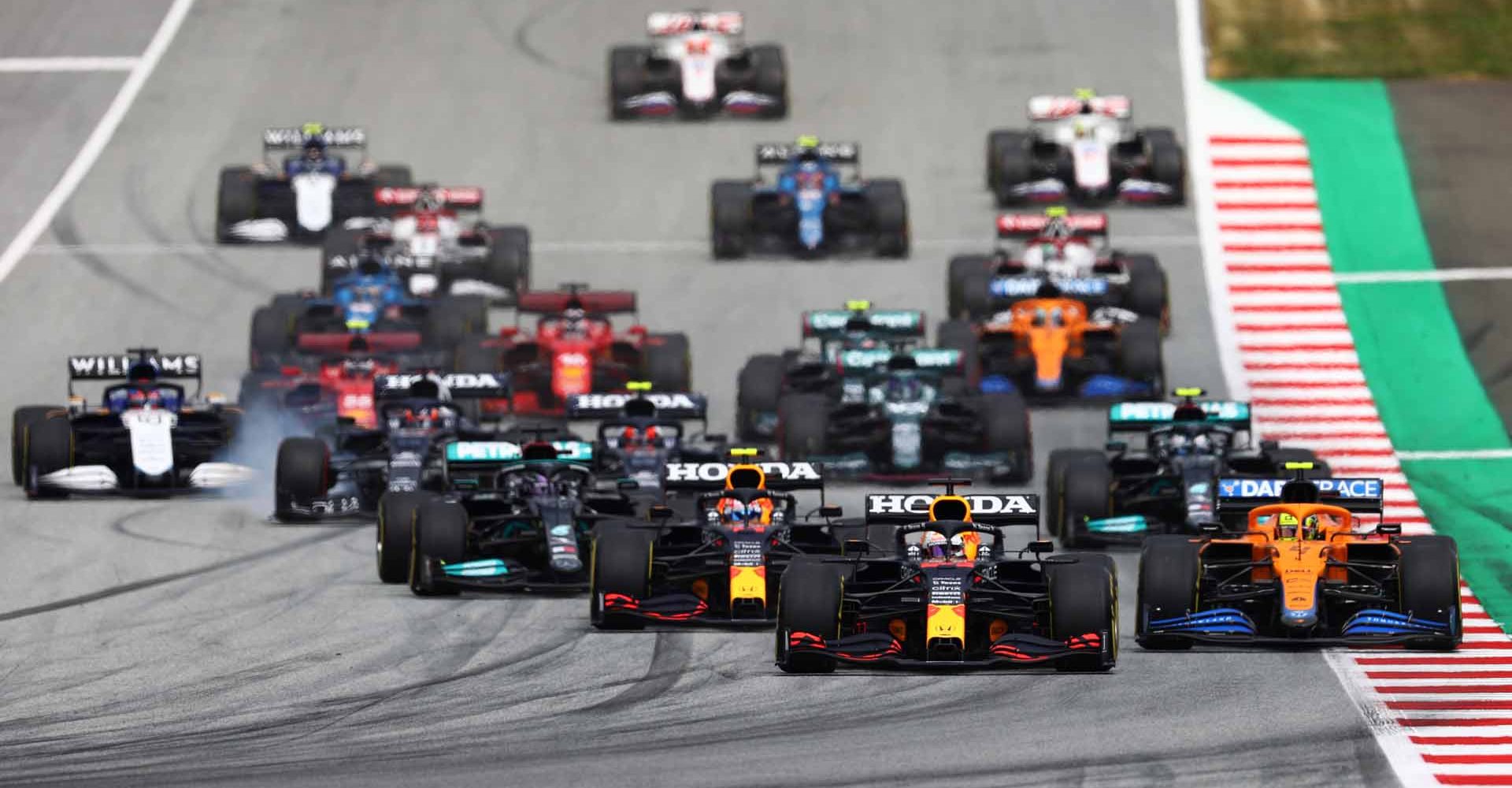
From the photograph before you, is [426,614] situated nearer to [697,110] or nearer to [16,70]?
[697,110]

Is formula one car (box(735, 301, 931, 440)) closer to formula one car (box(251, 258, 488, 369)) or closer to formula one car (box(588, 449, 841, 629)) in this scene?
formula one car (box(251, 258, 488, 369))

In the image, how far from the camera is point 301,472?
133 feet

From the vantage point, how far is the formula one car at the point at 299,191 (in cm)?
5406

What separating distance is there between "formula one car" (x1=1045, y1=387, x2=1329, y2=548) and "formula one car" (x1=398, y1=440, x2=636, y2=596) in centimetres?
494

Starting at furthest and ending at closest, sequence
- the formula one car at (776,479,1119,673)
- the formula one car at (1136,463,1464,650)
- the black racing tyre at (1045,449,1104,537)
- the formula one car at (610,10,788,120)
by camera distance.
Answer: the formula one car at (610,10,788,120) → the black racing tyre at (1045,449,1104,537) → the formula one car at (1136,463,1464,650) → the formula one car at (776,479,1119,673)

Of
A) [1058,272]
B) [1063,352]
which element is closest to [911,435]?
[1063,352]

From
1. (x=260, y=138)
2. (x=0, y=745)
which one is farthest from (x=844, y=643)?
(x=260, y=138)

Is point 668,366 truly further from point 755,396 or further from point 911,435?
point 911,435

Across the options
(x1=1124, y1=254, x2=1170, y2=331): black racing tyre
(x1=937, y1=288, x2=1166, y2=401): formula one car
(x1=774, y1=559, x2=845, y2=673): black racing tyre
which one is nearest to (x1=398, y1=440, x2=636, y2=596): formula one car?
(x1=774, y1=559, x2=845, y2=673): black racing tyre

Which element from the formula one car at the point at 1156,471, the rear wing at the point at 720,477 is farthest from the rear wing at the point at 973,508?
the formula one car at the point at 1156,471

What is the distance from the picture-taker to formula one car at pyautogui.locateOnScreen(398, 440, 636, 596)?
36.9m

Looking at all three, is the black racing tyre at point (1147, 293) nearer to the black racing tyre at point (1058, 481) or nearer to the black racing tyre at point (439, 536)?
the black racing tyre at point (1058, 481)

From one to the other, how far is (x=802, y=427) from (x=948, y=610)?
9.56 metres

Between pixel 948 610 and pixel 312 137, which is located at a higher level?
pixel 312 137
